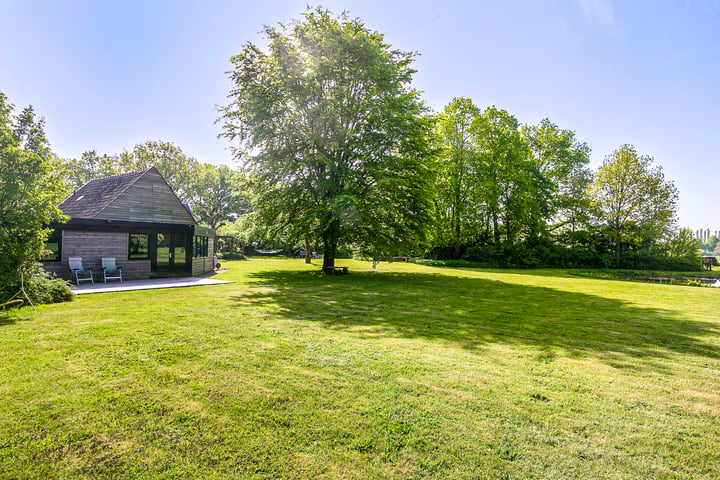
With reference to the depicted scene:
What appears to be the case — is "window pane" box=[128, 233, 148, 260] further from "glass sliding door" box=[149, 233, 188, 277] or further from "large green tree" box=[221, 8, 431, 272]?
"large green tree" box=[221, 8, 431, 272]

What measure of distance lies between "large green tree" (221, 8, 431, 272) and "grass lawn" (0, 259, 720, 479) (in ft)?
31.8

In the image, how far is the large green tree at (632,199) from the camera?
26.7 m

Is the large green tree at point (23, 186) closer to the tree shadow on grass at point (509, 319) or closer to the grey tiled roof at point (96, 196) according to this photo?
the tree shadow on grass at point (509, 319)

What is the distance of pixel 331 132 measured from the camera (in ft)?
55.2

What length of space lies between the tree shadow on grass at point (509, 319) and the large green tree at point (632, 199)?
2207 centimetres

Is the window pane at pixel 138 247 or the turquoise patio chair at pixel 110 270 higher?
the window pane at pixel 138 247

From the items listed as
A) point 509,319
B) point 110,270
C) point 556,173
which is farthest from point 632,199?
point 110,270

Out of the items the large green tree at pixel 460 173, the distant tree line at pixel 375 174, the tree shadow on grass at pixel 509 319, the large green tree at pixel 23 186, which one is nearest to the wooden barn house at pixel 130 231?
the distant tree line at pixel 375 174

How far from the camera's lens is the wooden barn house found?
13.0 meters

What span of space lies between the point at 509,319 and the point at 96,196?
18.4 m

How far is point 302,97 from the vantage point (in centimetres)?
1575

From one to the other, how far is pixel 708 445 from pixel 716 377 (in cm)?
211

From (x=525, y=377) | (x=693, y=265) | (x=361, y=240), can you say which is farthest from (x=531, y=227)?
(x=525, y=377)

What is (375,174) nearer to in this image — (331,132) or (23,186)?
(331,132)
